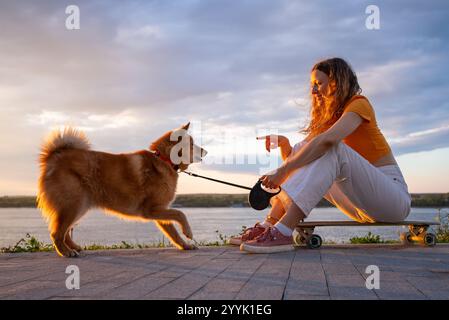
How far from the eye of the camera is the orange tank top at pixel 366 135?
12.0 ft

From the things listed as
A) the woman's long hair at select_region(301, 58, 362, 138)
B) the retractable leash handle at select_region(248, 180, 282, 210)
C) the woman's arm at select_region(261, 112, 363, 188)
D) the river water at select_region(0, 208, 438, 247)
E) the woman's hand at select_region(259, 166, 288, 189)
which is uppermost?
the woman's long hair at select_region(301, 58, 362, 138)

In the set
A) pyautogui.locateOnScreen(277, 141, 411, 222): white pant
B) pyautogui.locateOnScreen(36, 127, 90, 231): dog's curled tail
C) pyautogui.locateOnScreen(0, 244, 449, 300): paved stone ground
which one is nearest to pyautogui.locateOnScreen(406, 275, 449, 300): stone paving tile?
pyautogui.locateOnScreen(0, 244, 449, 300): paved stone ground

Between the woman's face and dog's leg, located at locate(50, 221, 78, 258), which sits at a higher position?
the woman's face

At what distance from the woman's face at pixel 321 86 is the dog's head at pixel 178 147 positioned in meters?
1.50

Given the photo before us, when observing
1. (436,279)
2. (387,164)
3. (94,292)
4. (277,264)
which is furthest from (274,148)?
(94,292)

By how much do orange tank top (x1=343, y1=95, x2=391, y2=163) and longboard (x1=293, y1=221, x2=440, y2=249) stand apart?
0.61m

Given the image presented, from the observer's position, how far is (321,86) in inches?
158

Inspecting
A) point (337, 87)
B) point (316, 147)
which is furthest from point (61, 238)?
point (337, 87)

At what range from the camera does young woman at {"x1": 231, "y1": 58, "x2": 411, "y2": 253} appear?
3498 mm

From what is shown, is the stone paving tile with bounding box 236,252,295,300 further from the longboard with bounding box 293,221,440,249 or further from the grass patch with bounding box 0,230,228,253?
the grass patch with bounding box 0,230,228,253

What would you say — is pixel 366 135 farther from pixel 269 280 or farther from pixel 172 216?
pixel 172 216

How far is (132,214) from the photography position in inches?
179

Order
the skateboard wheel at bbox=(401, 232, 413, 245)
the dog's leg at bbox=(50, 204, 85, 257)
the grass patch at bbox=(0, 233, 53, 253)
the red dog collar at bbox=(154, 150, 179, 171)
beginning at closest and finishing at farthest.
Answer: the dog's leg at bbox=(50, 204, 85, 257) → the skateboard wheel at bbox=(401, 232, 413, 245) → the red dog collar at bbox=(154, 150, 179, 171) → the grass patch at bbox=(0, 233, 53, 253)
